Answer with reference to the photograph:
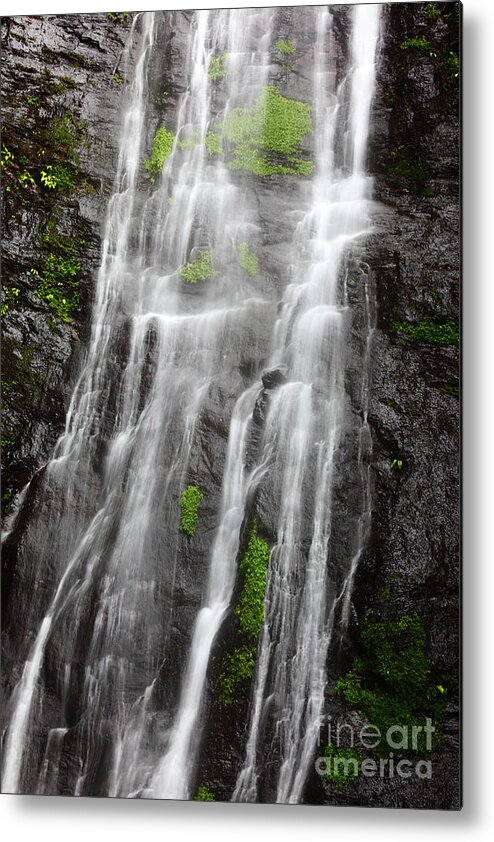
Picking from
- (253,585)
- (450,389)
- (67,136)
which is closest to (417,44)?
(450,389)

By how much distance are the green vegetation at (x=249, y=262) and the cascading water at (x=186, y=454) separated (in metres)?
0.03

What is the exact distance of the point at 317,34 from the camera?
138 inches

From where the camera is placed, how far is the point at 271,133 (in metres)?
3.53

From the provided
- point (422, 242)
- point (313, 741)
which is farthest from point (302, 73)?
point (313, 741)

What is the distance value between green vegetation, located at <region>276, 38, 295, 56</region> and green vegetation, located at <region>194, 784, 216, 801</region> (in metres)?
3.40

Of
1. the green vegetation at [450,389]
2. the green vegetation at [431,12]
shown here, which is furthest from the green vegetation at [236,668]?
the green vegetation at [431,12]

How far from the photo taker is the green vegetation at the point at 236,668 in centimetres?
341

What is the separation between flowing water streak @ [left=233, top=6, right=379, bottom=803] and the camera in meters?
3.36

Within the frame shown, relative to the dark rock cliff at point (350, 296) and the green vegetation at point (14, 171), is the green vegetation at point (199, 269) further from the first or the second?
the green vegetation at point (14, 171)

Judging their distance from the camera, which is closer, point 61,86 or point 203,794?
point 203,794

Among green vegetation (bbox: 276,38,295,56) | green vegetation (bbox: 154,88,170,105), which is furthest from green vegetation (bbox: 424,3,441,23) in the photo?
green vegetation (bbox: 154,88,170,105)

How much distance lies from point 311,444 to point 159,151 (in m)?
1.58

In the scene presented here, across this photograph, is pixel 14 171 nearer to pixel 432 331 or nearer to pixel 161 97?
pixel 161 97

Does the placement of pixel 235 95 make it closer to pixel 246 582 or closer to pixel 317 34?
pixel 317 34
